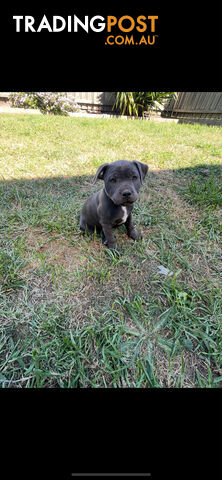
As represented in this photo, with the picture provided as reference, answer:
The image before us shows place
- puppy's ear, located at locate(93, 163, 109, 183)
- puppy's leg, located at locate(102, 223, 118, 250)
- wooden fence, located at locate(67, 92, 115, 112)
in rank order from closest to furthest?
puppy's ear, located at locate(93, 163, 109, 183), puppy's leg, located at locate(102, 223, 118, 250), wooden fence, located at locate(67, 92, 115, 112)

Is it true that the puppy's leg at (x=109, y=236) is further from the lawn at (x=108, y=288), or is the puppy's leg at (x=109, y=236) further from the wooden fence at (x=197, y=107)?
the wooden fence at (x=197, y=107)

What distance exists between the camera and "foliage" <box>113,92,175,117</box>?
34.4 ft

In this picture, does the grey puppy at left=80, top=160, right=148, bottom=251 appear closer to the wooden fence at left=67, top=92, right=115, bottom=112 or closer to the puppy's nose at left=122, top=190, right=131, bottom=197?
the puppy's nose at left=122, top=190, right=131, bottom=197

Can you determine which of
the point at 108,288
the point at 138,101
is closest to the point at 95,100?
the point at 138,101

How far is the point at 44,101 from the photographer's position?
9.40m

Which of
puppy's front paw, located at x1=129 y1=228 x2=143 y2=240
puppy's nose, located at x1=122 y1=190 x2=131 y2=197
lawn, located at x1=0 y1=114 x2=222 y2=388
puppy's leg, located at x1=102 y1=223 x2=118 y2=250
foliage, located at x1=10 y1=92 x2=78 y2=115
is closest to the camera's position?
lawn, located at x1=0 y1=114 x2=222 y2=388

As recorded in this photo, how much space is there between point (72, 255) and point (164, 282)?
105cm

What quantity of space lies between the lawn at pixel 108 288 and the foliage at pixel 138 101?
9.00 meters

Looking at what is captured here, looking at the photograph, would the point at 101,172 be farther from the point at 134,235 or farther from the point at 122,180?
the point at 134,235

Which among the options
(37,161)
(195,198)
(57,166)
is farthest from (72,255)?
(37,161)

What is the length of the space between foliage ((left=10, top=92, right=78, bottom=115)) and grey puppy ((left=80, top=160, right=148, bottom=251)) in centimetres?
971

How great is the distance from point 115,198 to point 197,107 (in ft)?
41.6

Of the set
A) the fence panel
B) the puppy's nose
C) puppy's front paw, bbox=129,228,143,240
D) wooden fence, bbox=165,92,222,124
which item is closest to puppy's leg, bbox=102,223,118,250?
puppy's front paw, bbox=129,228,143,240

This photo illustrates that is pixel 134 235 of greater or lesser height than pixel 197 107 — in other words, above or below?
below
